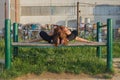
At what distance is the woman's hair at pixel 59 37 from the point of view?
914 centimetres

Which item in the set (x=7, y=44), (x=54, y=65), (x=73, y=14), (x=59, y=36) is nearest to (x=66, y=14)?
(x=73, y=14)

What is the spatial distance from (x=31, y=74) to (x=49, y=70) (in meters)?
0.46

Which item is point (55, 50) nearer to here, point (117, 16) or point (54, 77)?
point (54, 77)

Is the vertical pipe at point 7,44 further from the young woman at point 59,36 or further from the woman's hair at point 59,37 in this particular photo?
the woman's hair at point 59,37

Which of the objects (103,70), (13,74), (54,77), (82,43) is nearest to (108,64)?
(103,70)

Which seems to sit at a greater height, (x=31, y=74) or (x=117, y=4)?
(x=117, y=4)

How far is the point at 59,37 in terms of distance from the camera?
9.20 metres

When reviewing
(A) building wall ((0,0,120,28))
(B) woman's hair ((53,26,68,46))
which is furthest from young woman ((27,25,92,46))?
(A) building wall ((0,0,120,28))

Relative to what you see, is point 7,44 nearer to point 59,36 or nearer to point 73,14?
point 59,36

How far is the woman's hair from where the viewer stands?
9.14 m

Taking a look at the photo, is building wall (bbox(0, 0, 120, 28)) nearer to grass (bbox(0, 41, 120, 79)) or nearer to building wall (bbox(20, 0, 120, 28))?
building wall (bbox(20, 0, 120, 28))

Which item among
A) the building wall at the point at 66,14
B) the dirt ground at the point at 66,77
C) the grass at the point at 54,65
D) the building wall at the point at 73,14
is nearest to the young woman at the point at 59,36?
the grass at the point at 54,65

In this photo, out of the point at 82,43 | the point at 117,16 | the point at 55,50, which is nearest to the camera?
the point at 82,43

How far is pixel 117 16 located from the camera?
54.4m
